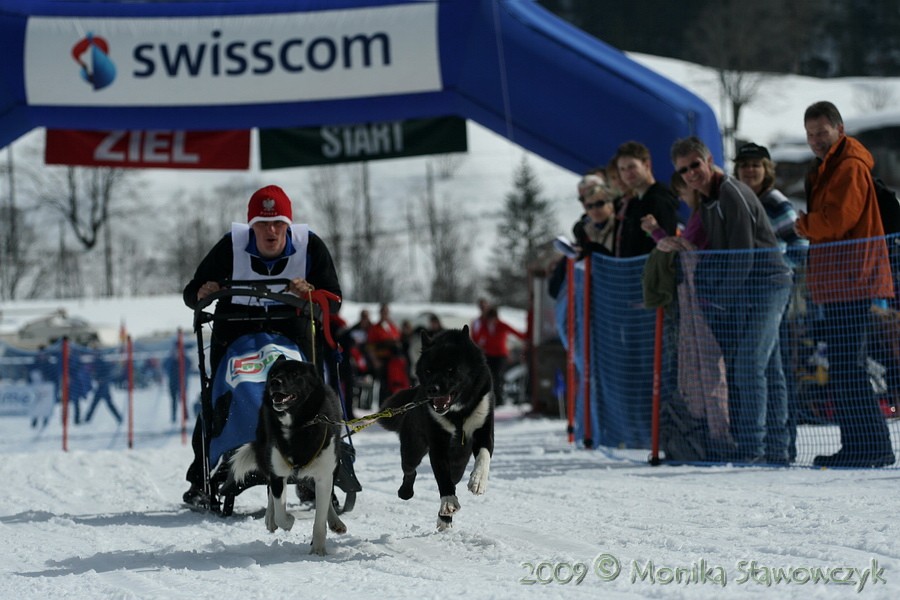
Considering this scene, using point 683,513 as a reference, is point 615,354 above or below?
above

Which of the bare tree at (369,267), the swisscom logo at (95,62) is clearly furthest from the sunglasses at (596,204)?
the bare tree at (369,267)

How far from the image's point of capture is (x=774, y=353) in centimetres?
653

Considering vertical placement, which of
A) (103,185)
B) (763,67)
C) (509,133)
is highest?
(763,67)

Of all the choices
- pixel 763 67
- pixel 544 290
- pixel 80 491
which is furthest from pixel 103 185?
pixel 80 491

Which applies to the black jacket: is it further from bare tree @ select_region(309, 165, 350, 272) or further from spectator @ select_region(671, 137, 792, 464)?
bare tree @ select_region(309, 165, 350, 272)

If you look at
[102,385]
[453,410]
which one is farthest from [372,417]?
[102,385]

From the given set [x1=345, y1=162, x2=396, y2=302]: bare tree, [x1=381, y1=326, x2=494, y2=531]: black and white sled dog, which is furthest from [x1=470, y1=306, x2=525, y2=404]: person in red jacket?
[x1=345, y1=162, x2=396, y2=302]: bare tree

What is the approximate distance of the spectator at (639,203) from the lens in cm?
717

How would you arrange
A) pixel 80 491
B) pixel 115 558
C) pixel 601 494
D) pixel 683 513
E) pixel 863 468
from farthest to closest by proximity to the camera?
pixel 80 491, pixel 863 468, pixel 601 494, pixel 683 513, pixel 115 558

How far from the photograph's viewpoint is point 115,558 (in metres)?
4.33

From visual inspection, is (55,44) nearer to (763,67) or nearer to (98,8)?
(98,8)

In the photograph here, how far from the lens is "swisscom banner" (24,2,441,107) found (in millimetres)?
10047

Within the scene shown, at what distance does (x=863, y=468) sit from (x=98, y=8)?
7.72 metres

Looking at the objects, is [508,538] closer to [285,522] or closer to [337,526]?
[337,526]
